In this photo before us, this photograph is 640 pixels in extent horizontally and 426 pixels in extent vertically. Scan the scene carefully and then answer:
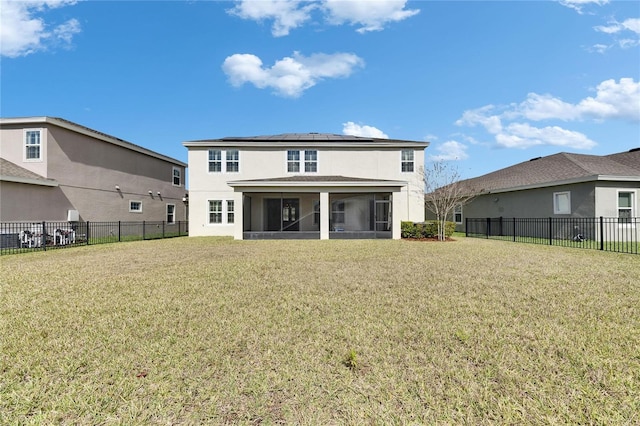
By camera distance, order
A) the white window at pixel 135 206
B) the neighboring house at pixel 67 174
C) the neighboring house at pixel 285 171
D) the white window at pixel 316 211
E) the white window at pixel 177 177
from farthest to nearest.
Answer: the white window at pixel 177 177 < the white window at pixel 135 206 < the neighboring house at pixel 285 171 < the white window at pixel 316 211 < the neighboring house at pixel 67 174

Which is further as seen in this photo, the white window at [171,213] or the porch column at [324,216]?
the white window at [171,213]

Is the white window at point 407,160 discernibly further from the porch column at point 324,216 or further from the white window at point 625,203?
the white window at point 625,203

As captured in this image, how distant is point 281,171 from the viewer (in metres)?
19.4

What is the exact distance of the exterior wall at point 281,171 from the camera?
19109 mm

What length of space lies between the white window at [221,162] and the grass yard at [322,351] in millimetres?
13524

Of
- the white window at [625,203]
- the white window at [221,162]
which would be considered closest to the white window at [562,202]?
the white window at [625,203]

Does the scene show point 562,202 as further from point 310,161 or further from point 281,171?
point 281,171

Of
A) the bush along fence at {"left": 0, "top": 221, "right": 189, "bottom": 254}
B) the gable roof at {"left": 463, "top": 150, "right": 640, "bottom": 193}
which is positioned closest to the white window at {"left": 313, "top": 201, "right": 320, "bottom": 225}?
the bush along fence at {"left": 0, "top": 221, "right": 189, "bottom": 254}

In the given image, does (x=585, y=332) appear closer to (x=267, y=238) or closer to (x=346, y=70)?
(x=267, y=238)

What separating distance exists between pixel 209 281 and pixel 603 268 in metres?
9.57

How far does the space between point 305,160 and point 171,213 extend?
1304cm

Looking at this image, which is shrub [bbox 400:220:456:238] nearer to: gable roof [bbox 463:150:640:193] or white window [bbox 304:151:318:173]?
gable roof [bbox 463:150:640:193]

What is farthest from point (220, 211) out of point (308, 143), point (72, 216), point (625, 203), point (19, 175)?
point (625, 203)

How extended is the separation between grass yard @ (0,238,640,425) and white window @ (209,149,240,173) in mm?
13524
